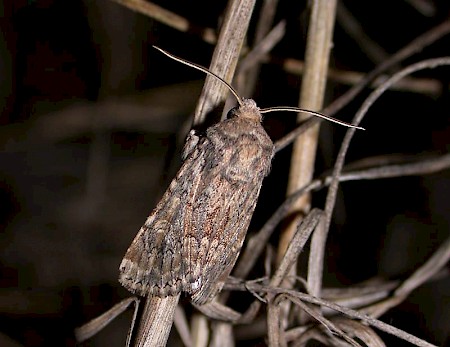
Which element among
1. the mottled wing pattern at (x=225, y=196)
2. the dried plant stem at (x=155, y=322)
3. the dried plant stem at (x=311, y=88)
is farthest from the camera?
the dried plant stem at (x=311, y=88)

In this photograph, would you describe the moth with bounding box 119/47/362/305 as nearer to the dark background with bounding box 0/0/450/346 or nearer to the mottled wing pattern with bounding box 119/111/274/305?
the mottled wing pattern with bounding box 119/111/274/305

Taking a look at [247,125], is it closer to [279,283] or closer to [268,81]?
[279,283]

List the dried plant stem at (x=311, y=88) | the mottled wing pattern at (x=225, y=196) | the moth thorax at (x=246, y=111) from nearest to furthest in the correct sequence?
the mottled wing pattern at (x=225, y=196)
the moth thorax at (x=246, y=111)
the dried plant stem at (x=311, y=88)

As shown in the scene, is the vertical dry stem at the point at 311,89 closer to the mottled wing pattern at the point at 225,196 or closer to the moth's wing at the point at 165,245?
the mottled wing pattern at the point at 225,196

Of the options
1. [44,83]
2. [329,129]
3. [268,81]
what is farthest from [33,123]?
[329,129]

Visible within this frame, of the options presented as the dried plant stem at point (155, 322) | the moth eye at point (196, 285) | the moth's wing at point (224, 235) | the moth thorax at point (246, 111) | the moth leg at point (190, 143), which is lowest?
the dried plant stem at point (155, 322)

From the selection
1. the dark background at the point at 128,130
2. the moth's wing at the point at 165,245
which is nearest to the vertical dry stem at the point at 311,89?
the moth's wing at the point at 165,245

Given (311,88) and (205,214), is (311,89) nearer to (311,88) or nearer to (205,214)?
(311,88)

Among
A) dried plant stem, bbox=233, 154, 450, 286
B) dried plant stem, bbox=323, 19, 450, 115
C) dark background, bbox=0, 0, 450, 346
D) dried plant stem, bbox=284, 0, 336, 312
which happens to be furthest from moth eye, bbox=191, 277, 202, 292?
dark background, bbox=0, 0, 450, 346
